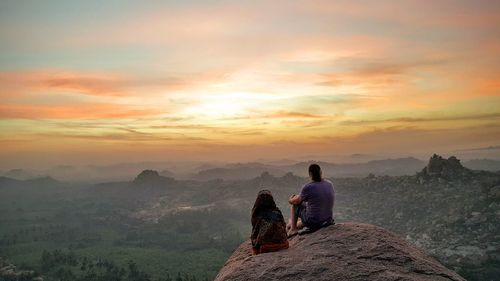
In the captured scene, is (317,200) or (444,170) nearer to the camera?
(317,200)

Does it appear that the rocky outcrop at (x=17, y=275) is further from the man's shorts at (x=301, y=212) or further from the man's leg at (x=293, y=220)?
the man's shorts at (x=301, y=212)

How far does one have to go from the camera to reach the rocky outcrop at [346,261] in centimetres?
1082

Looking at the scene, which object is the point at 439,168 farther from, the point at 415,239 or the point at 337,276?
the point at 337,276

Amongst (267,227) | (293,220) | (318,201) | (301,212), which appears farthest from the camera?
(293,220)

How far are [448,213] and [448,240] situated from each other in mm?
22964

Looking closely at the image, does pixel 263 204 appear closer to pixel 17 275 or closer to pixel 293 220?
pixel 293 220

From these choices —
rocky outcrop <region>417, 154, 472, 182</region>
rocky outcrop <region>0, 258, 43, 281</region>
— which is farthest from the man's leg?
rocky outcrop <region>417, 154, 472, 182</region>

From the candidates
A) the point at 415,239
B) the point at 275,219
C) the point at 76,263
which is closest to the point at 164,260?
the point at 76,263

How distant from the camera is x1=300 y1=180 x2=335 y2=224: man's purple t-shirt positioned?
1413cm

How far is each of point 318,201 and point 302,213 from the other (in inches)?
40.5

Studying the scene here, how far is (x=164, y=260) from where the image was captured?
195625 millimetres

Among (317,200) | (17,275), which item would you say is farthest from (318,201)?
(17,275)

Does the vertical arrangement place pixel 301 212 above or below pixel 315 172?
below

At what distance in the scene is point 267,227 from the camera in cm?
1356
